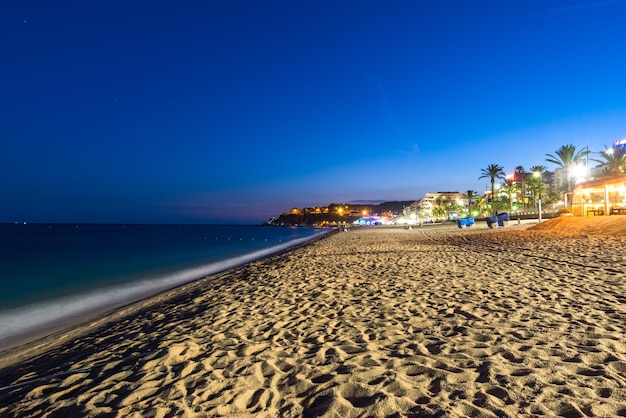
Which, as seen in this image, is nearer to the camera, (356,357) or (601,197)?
(356,357)

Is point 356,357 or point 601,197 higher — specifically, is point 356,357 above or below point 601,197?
below

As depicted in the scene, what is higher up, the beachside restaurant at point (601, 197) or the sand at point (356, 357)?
the beachside restaurant at point (601, 197)

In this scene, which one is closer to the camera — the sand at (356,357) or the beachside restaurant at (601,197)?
the sand at (356,357)

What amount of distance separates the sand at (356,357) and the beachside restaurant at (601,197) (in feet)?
75.6

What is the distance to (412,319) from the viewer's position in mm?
5609

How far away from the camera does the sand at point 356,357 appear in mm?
3232

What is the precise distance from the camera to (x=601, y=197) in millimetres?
40625

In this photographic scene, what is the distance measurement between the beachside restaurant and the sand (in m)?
23.0

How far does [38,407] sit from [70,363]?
1.63 metres

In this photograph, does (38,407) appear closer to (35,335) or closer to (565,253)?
(35,335)

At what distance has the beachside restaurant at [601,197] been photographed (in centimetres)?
2544

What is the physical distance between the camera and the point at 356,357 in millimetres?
4219

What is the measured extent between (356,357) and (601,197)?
4950cm

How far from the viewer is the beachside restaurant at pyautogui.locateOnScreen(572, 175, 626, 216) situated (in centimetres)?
2544
